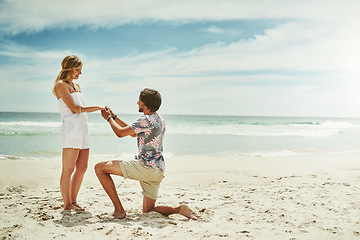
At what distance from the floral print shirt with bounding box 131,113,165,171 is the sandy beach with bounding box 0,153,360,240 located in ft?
2.36

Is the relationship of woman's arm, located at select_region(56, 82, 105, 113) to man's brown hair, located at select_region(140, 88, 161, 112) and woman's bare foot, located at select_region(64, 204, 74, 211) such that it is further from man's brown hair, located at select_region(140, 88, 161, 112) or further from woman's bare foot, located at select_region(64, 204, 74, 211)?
woman's bare foot, located at select_region(64, 204, 74, 211)

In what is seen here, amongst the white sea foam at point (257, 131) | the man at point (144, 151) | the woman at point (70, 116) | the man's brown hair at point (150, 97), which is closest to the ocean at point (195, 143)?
the white sea foam at point (257, 131)

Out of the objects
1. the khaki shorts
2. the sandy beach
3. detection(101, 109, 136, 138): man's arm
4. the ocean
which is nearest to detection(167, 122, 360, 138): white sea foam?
the ocean

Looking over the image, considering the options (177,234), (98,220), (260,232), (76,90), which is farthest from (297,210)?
(76,90)

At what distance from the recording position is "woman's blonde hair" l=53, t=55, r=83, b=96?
3848 millimetres

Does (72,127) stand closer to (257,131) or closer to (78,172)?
(78,172)

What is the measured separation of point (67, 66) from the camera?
3.85 m

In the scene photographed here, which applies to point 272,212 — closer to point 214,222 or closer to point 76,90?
point 214,222

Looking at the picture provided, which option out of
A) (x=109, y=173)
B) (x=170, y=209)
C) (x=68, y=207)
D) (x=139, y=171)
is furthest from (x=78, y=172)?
(x=170, y=209)

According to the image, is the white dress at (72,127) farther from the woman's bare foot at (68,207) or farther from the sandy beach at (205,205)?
the sandy beach at (205,205)

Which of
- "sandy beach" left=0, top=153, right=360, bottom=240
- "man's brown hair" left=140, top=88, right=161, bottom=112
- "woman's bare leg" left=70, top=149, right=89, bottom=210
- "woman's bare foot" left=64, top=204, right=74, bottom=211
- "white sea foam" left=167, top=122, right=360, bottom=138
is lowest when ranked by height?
"white sea foam" left=167, top=122, right=360, bottom=138

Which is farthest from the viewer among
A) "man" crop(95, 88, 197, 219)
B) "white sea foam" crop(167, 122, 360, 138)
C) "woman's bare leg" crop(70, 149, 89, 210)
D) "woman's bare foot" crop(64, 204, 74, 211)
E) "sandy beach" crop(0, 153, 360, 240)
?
"white sea foam" crop(167, 122, 360, 138)

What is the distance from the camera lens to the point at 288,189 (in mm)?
5473

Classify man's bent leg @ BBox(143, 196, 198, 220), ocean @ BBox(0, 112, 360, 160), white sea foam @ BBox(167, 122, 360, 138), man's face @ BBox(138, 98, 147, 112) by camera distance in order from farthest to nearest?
white sea foam @ BBox(167, 122, 360, 138) < ocean @ BBox(0, 112, 360, 160) < man's bent leg @ BBox(143, 196, 198, 220) < man's face @ BBox(138, 98, 147, 112)
